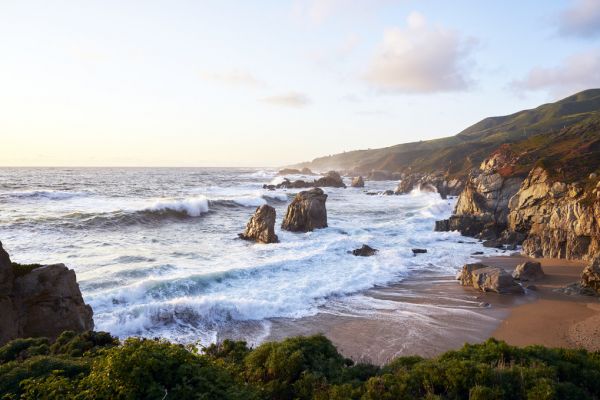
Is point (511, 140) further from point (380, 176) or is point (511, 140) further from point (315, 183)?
point (315, 183)

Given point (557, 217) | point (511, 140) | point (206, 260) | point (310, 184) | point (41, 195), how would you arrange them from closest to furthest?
point (206, 260)
point (557, 217)
point (41, 195)
point (310, 184)
point (511, 140)

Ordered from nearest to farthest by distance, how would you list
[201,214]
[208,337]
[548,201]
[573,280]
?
[208,337]
[573,280]
[548,201]
[201,214]

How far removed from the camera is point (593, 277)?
2252cm

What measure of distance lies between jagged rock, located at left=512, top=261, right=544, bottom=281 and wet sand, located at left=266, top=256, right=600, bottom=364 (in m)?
0.68

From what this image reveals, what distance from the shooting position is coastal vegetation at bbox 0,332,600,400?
721 centimetres

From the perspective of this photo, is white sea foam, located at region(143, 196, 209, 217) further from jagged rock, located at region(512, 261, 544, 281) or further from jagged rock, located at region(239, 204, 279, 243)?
jagged rock, located at region(512, 261, 544, 281)

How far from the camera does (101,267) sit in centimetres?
2622

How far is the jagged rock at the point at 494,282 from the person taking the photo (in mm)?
23281

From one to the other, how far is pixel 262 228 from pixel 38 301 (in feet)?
Result: 79.5

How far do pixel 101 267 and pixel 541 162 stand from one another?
4191 centimetres

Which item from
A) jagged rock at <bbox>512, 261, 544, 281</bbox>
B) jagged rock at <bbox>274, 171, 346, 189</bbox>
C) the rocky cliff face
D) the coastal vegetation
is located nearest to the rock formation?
jagged rock at <bbox>512, 261, 544, 281</bbox>

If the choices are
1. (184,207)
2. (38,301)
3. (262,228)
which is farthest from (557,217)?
(184,207)

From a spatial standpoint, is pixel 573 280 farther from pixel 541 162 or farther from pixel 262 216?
pixel 262 216

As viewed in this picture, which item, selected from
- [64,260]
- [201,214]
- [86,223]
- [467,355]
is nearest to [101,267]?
[64,260]
